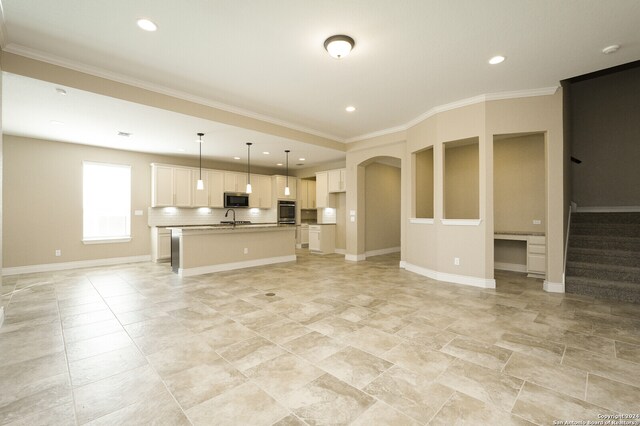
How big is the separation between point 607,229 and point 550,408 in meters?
5.39

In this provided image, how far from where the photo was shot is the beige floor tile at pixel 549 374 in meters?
2.01

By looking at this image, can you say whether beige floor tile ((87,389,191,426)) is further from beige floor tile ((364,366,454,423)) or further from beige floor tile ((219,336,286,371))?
beige floor tile ((364,366,454,423))

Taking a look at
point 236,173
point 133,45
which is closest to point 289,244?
point 236,173

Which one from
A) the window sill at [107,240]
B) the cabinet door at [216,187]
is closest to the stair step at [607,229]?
the cabinet door at [216,187]

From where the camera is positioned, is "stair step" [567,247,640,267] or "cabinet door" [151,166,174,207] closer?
"stair step" [567,247,640,267]

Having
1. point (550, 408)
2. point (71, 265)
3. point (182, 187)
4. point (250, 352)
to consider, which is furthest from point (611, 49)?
point (71, 265)

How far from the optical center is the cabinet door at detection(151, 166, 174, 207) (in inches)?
296

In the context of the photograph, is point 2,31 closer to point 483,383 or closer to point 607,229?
point 483,383

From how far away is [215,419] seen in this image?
169 cm

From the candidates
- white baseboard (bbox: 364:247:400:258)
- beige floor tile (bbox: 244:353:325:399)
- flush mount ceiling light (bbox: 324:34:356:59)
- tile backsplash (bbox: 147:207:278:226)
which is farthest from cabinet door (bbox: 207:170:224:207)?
beige floor tile (bbox: 244:353:325:399)

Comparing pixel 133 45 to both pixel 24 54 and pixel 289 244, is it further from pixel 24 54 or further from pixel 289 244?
pixel 289 244

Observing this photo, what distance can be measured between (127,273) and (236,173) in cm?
431

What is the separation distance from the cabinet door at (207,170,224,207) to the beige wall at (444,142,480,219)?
6.55 m

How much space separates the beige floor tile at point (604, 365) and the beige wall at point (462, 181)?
4501 millimetres
